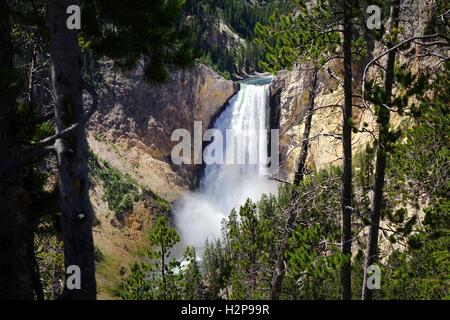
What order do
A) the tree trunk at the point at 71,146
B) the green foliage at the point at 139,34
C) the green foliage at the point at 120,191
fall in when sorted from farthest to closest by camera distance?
the green foliage at the point at 120,191 → the green foliage at the point at 139,34 → the tree trunk at the point at 71,146

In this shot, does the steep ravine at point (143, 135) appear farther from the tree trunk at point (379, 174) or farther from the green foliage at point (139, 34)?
the green foliage at point (139, 34)

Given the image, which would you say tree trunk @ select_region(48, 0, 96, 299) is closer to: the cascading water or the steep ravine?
the steep ravine

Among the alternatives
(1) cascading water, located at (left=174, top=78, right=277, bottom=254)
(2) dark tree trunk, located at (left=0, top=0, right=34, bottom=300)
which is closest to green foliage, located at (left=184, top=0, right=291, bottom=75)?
(1) cascading water, located at (left=174, top=78, right=277, bottom=254)

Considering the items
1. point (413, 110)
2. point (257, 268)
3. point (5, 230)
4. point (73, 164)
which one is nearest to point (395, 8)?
point (413, 110)

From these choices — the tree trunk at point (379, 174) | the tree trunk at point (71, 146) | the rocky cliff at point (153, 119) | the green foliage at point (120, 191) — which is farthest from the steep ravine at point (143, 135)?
the tree trunk at point (71, 146)

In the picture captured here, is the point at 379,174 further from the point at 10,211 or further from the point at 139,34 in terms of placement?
the point at 10,211
